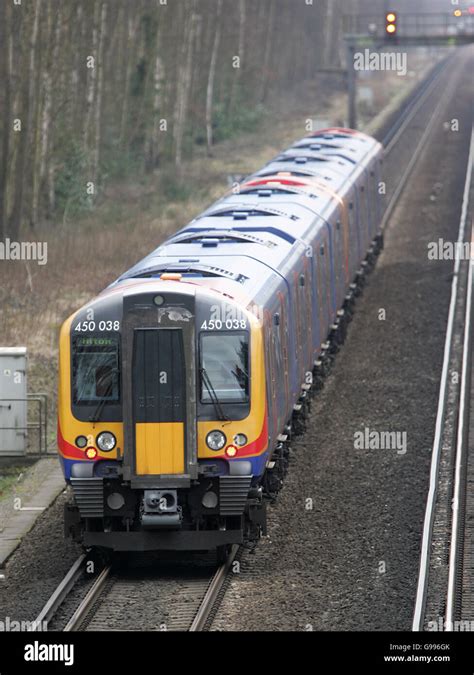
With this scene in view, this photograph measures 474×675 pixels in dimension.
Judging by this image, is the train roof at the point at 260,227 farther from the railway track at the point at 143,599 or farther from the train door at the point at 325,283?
the railway track at the point at 143,599

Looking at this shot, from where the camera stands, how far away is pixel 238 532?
14938 mm

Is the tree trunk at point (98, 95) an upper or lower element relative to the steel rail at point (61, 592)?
upper

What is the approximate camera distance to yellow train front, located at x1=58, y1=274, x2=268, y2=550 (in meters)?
14.6

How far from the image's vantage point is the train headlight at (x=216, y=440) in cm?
1473

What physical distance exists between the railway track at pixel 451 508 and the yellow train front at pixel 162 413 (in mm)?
2109

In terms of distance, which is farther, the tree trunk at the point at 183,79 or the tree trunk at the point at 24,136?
the tree trunk at the point at 183,79

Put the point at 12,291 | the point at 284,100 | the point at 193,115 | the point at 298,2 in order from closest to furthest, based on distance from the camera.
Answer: the point at 12,291, the point at 193,115, the point at 284,100, the point at 298,2

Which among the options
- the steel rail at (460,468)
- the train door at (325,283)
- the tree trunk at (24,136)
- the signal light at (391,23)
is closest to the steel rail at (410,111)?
the signal light at (391,23)

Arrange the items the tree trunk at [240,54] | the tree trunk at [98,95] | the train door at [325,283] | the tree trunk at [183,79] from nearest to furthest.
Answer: the train door at [325,283], the tree trunk at [98,95], the tree trunk at [183,79], the tree trunk at [240,54]

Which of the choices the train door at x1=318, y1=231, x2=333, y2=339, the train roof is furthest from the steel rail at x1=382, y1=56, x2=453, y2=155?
the train door at x1=318, y1=231, x2=333, y2=339

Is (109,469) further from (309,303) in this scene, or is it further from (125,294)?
(309,303)

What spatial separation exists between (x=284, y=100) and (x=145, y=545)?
59.6 m

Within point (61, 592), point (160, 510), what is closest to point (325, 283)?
point (160, 510)
